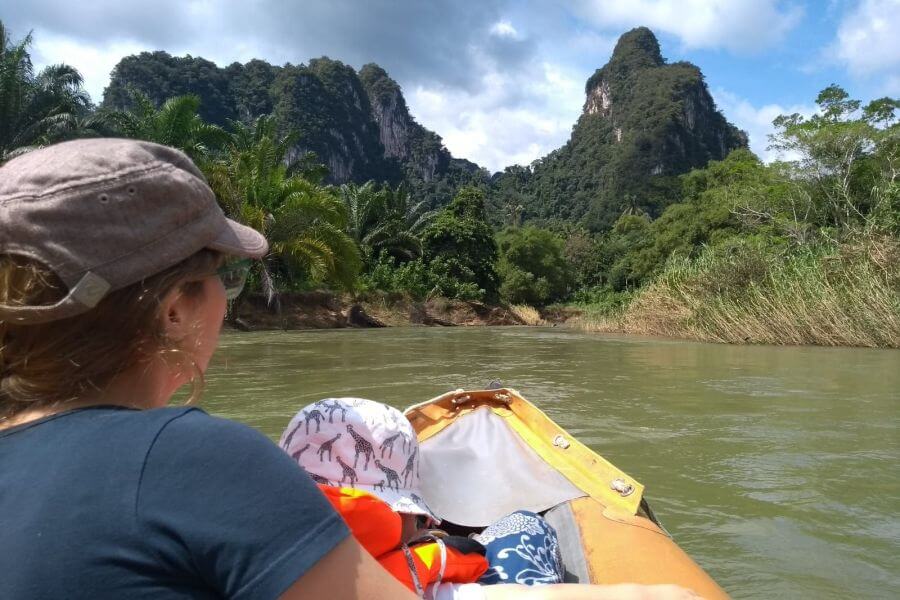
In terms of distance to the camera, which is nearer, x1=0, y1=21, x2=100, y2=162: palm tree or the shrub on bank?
the shrub on bank

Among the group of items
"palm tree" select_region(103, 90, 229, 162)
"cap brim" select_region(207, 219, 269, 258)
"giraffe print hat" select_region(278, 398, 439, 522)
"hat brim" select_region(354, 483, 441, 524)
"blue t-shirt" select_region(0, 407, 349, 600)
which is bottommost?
"hat brim" select_region(354, 483, 441, 524)

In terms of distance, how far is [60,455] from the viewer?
65 cm

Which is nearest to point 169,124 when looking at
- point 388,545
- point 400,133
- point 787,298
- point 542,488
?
point 787,298

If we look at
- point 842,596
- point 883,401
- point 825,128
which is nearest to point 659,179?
point 825,128

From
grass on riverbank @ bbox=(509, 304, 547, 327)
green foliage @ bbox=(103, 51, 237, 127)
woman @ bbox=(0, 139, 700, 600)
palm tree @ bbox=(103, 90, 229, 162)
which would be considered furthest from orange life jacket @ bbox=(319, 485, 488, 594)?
green foliage @ bbox=(103, 51, 237, 127)

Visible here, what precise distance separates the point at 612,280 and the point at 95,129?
25686mm

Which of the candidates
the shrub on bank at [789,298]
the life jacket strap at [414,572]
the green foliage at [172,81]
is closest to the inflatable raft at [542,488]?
the life jacket strap at [414,572]

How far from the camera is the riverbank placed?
1853cm

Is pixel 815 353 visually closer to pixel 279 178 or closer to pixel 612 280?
pixel 279 178

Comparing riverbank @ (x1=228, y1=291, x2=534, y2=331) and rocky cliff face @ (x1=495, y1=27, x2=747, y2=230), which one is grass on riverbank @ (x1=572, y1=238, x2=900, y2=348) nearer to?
riverbank @ (x1=228, y1=291, x2=534, y2=331)

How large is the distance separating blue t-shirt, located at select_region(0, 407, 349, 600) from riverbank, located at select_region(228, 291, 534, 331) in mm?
16656

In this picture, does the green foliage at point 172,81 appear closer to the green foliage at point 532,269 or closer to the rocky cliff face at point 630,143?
the green foliage at point 532,269

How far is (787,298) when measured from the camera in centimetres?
1184

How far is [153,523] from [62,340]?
260mm
